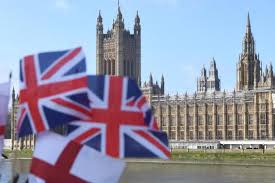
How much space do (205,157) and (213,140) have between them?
36.4 ft

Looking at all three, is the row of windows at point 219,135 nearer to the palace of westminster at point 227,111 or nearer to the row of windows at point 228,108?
the palace of westminster at point 227,111

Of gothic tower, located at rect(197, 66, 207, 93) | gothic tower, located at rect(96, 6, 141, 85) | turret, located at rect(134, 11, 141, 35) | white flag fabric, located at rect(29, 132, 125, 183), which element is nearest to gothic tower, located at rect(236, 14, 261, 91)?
gothic tower, located at rect(96, 6, 141, 85)

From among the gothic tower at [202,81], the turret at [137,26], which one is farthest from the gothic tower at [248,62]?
the turret at [137,26]

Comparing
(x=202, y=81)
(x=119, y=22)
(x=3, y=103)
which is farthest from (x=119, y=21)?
(x=3, y=103)

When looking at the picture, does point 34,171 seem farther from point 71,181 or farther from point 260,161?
point 260,161

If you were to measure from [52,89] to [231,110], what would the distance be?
77.2 meters

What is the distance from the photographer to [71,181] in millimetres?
8258

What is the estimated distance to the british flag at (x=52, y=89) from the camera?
801 centimetres

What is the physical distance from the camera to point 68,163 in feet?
26.8

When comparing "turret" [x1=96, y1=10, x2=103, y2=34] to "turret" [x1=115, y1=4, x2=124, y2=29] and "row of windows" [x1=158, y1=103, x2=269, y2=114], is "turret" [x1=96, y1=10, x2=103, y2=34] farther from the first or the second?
"row of windows" [x1=158, y1=103, x2=269, y2=114]

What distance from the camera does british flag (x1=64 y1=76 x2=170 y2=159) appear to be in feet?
26.8

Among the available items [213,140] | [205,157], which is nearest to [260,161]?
[205,157]

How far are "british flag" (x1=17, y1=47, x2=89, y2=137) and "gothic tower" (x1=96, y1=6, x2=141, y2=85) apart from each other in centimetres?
9886

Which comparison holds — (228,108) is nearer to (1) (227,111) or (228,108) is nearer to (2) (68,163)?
(1) (227,111)
